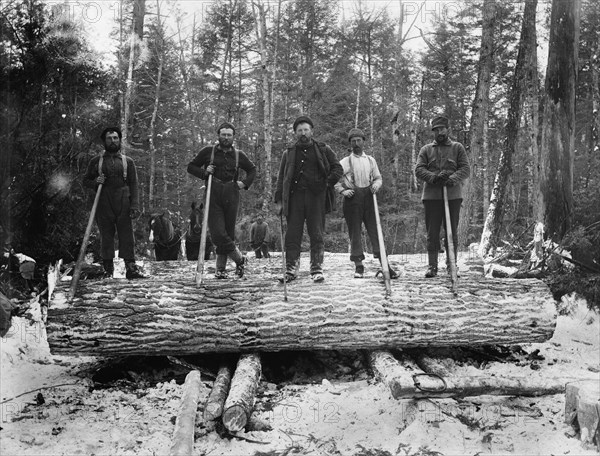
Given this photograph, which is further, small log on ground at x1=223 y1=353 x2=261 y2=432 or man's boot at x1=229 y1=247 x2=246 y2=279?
man's boot at x1=229 y1=247 x2=246 y2=279

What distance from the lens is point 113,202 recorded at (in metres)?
6.09

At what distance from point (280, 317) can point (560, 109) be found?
599 centimetres

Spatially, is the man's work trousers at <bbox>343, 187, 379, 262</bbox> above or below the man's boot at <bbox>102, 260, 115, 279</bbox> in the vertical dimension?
above

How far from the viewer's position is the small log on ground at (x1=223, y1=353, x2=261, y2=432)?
3.71 metres

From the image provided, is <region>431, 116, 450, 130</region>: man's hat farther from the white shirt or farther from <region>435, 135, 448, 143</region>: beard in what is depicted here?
the white shirt

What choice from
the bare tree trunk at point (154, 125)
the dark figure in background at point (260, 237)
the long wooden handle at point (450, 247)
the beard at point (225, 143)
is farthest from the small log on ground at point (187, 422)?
the bare tree trunk at point (154, 125)

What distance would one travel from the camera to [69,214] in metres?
7.73

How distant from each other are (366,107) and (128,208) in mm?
19730

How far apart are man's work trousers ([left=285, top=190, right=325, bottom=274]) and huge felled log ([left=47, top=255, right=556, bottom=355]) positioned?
0.69 m

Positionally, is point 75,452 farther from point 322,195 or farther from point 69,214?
point 69,214

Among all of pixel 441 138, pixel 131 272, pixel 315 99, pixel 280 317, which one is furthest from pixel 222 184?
pixel 315 99

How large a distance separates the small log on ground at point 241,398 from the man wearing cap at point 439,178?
287 cm

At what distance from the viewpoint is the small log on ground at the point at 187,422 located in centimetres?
312

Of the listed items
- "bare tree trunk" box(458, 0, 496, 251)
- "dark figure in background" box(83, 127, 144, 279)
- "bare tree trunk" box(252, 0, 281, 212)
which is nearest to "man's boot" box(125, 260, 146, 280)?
"dark figure in background" box(83, 127, 144, 279)
